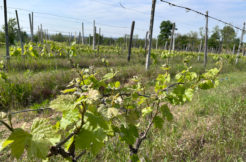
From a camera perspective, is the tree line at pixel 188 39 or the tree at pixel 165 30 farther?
the tree at pixel 165 30

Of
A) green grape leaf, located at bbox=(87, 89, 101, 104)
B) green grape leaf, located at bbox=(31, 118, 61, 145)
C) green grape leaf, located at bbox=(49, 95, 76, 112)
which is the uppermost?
green grape leaf, located at bbox=(87, 89, 101, 104)

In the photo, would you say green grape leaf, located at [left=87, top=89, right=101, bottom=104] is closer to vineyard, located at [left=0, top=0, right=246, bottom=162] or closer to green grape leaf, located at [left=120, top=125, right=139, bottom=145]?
vineyard, located at [left=0, top=0, right=246, bottom=162]

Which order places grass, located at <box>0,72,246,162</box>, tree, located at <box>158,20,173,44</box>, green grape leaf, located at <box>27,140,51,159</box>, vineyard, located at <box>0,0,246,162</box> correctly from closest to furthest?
1. green grape leaf, located at <box>27,140,51,159</box>
2. vineyard, located at <box>0,0,246,162</box>
3. grass, located at <box>0,72,246,162</box>
4. tree, located at <box>158,20,173,44</box>

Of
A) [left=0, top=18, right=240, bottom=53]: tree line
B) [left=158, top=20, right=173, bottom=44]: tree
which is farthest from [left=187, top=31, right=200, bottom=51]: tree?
[left=158, top=20, right=173, bottom=44]: tree

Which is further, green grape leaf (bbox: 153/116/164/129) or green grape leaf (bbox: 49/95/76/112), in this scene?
green grape leaf (bbox: 153/116/164/129)

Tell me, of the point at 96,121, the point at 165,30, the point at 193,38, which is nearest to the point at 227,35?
the point at 193,38

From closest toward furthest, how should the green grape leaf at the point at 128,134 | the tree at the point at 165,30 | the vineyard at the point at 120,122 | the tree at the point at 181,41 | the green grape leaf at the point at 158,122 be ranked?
1. the vineyard at the point at 120,122
2. the green grape leaf at the point at 128,134
3. the green grape leaf at the point at 158,122
4. the tree at the point at 181,41
5. the tree at the point at 165,30

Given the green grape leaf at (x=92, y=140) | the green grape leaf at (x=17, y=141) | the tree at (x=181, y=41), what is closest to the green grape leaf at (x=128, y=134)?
the green grape leaf at (x=92, y=140)

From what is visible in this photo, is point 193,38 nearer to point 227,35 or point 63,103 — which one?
point 227,35

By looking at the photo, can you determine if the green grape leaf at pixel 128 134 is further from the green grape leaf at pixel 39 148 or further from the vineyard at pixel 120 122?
the green grape leaf at pixel 39 148

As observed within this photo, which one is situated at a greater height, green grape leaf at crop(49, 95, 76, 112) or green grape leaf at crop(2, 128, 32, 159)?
green grape leaf at crop(49, 95, 76, 112)

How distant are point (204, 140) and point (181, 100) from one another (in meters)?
1.28

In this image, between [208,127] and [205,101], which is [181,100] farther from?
[205,101]

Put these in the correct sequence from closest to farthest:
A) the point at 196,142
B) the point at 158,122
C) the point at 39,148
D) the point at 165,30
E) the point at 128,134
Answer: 1. the point at 39,148
2. the point at 128,134
3. the point at 158,122
4. the point at 196,142
5. the point at 165,30
